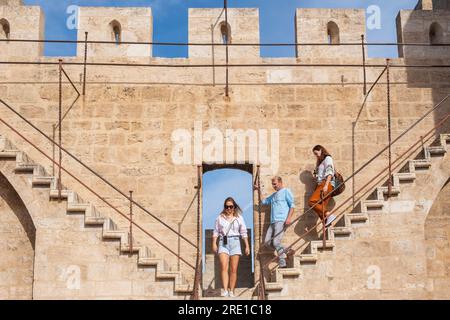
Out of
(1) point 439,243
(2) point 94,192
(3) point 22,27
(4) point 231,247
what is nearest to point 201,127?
(2) point 94,192

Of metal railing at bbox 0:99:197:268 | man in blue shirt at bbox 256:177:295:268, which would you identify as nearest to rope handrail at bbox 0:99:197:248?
metal railing at bbox 0:99:197:268

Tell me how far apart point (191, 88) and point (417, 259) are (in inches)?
189

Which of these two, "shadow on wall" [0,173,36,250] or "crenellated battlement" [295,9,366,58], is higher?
"crenellated battlement" [295,9,366,58]

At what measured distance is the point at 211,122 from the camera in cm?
1591

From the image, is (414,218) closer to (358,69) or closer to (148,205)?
(358,69)

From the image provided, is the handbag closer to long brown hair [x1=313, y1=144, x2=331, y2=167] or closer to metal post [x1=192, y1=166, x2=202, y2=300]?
long brown hair [x1=313, y1=144, x2=331, y2=167]

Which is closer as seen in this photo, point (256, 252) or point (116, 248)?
point (116, 248)

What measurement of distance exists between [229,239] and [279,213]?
4.22 ft

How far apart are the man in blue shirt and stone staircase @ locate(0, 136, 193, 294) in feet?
5.11

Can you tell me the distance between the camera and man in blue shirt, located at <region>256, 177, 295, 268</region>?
48.6 feet

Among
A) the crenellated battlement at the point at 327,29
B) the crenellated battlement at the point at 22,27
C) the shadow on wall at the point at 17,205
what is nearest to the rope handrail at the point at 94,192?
the shadow on wall at the point at 17,205

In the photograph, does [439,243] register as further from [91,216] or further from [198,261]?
[91,216]
